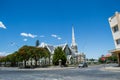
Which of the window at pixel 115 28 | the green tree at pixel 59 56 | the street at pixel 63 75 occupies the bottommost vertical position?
the street at pixel 63 75

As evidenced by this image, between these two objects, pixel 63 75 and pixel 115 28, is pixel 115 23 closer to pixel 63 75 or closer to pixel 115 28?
pixel 115 28

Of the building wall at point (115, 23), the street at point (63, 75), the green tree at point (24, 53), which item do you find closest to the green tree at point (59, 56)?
the green tree at point (24, 53)

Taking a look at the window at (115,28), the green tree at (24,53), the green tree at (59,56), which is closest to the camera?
the window at (115,28)

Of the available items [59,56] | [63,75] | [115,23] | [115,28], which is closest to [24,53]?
[59,56]

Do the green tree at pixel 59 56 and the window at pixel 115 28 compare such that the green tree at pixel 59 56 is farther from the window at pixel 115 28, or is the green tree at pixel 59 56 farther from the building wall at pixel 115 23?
the window at pixel 115 28

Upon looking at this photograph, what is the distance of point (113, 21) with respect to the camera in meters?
54.7

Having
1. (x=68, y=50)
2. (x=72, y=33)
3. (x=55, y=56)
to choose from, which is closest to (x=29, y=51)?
(x=55, y=56)

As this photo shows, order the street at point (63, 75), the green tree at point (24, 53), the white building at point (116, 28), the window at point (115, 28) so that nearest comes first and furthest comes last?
the street at point (63, 75)
the white building at point (116, 28)
the window at point (115, 28)
the green tree at point (24, 53)

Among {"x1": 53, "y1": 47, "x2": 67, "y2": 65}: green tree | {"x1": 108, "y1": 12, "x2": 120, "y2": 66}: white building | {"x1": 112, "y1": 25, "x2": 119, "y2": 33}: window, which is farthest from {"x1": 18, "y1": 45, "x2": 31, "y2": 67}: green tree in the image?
{"x1": 112, "y1": 25, "x2": 119, "y2": 33}: window

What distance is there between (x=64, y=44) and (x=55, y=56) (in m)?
Answer: 24.1

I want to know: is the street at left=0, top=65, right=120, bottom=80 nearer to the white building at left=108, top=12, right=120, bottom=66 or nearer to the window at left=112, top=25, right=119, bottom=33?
the white building at left=108, top=12, right=120, bottom=66

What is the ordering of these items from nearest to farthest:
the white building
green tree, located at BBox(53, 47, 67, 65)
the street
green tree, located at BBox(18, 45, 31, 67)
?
the street → the white building → green tree, located at BBox(18, 45, 31, 67) → green tree, located at BBox(53, 47, 67, 65)

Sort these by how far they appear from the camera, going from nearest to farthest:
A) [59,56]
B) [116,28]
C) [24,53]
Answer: [116,28], [24,53], [59,56]

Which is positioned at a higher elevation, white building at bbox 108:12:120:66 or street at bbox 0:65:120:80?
white building at bbox 108:12:120:66
